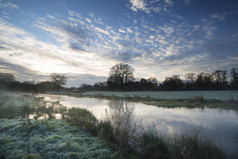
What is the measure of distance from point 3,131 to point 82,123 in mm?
A: 3623

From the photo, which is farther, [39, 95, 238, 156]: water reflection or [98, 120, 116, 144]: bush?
[39, 95, 238, 156]: water reflection

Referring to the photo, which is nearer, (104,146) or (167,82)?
(104,146)

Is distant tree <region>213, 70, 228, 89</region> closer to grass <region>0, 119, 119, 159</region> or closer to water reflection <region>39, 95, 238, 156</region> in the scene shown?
water reflection <region>39, 95, 238, 156</region>

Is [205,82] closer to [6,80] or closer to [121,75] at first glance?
[121,75]

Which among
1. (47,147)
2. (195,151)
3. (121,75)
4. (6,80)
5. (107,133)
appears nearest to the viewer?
(195,151)

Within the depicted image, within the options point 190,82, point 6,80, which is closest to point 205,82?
point 190,82

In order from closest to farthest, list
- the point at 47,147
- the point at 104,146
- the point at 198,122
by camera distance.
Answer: the point at 47,147
the point at 104,146
the point at 198,122

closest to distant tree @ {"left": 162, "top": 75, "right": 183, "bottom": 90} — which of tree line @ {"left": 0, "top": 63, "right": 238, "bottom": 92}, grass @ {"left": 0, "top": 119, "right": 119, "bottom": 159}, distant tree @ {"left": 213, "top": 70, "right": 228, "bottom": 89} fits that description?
tree line @ {"left": 0, "top": 63, "right": 238, "bottom": 92}

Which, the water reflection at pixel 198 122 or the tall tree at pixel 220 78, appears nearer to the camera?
the water reflection at pixel 198 122

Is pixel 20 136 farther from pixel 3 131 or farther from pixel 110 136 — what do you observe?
pixel 110 136

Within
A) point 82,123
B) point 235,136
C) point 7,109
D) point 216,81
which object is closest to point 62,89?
point 7,109

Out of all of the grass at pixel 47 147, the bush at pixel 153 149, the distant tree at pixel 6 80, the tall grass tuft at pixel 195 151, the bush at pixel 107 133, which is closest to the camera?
the tall grass tuft at pixel 195 151

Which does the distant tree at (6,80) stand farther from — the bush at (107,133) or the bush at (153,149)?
the bush at (153,149)

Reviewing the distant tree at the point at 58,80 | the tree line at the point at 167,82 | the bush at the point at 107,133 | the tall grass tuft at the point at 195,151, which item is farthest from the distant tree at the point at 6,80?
the tall grass tuft at the point at 195,151
